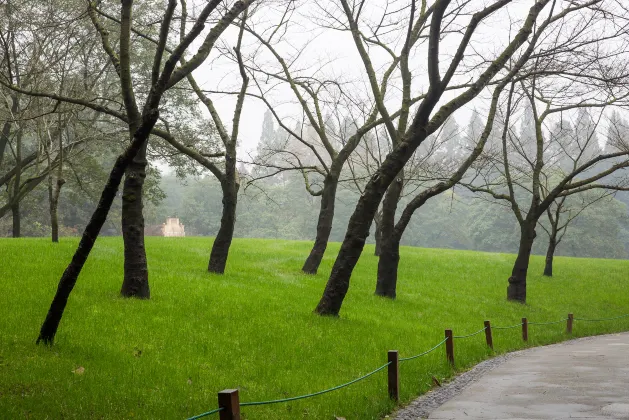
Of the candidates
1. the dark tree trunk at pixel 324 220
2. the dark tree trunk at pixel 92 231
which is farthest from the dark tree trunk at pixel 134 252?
the dark tree trunk at pixel 324 220

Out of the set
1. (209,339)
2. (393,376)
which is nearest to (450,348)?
(393,376)

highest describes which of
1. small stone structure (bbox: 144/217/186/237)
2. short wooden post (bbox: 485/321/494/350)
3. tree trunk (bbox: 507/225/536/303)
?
small stone structure (bbox: 144/217/186/237)

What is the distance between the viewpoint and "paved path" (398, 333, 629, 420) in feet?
24.2

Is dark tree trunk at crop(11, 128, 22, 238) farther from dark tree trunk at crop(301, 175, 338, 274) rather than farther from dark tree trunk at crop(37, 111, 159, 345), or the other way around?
dark tree trunk at crop(37, 111, 159, 345)

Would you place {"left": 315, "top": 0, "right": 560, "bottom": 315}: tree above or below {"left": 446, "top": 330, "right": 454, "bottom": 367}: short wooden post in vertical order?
above

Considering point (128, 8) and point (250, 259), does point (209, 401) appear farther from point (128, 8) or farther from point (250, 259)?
point (250, 259)

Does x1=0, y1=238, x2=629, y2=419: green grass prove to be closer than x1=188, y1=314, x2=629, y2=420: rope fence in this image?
No

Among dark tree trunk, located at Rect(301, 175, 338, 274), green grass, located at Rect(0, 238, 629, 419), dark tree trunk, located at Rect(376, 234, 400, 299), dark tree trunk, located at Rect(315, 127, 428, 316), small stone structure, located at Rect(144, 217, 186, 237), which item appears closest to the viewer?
green grass, located at Rect(0, 238, 629, 419)

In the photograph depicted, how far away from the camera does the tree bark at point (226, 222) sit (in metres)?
18.2

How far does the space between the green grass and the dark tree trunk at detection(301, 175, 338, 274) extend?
117 centimetres

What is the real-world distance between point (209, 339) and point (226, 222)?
8.32m

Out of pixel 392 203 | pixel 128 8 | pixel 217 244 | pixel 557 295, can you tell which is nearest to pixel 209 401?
pixel 128 8

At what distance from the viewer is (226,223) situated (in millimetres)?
18188

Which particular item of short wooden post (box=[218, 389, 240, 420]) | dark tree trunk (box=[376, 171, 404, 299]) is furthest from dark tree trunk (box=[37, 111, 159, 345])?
dark tree trunk (box=[376, 171, 404, 299])
